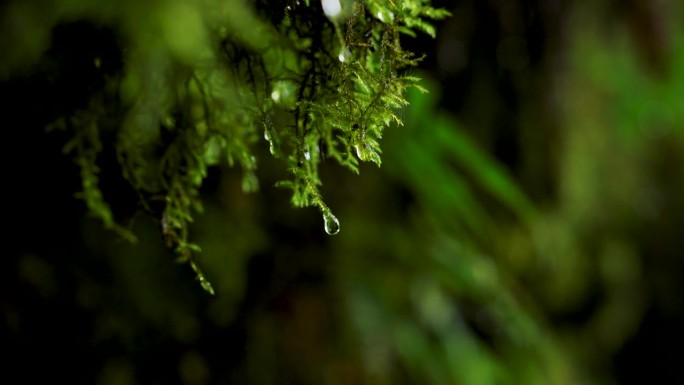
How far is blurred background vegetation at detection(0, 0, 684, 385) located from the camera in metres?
0.70

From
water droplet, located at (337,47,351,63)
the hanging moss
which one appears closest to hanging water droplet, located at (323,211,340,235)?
the hanging moss

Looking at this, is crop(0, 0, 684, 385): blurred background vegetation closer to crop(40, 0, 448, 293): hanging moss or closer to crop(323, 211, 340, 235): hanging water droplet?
crop(40, 0, 448, 293): hanging moss

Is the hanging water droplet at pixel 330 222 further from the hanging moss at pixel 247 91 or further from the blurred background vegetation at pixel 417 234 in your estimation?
the blurred background vegetation at pixel 417 234

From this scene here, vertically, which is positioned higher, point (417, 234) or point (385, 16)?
point (385, 16)

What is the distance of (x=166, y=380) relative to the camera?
0.90 m

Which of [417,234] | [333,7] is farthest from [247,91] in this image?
[417,234]

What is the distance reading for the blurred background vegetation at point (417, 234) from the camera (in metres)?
0.70

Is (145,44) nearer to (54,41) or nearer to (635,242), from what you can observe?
(54,41)

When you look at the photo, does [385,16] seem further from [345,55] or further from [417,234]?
[417,234]

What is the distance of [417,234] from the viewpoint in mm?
1250

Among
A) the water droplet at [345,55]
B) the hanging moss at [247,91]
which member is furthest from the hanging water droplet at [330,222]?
the water droplet at [345,55]

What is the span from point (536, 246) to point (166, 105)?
1.26 m

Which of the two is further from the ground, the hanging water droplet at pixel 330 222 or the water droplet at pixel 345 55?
the water droplet at pixel 345 55

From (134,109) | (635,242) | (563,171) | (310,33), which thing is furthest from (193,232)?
(635,242)
